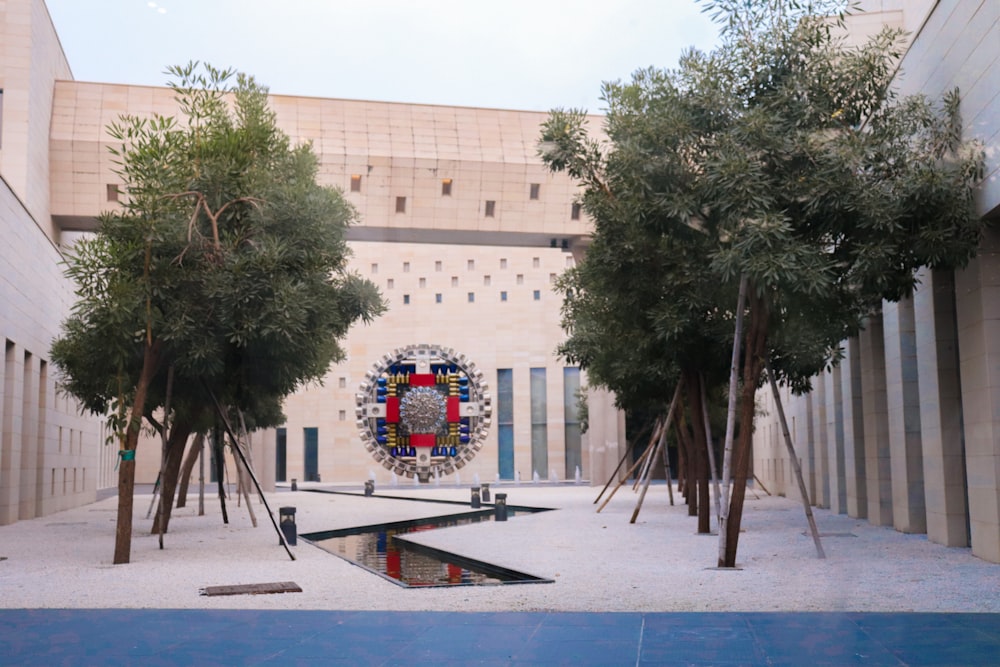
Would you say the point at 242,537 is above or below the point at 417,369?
below

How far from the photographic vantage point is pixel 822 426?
2545 cm

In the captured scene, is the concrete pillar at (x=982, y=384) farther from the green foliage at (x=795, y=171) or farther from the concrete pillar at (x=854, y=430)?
the concrete pillar at (x=854, y=430)

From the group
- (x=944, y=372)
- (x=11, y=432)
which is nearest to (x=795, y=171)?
(x=944, y=372)

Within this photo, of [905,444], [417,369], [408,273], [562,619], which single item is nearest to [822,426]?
[905,444]

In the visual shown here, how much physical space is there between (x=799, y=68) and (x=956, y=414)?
526cm

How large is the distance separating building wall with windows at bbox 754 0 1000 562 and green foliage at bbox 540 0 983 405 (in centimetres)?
51

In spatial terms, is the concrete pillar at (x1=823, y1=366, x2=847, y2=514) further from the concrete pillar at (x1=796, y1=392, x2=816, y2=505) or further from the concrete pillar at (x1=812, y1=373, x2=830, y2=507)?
the concrete pillar at (x1=796, y1=392, x2=816, y2=505)

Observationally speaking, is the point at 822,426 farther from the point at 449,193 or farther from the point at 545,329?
the point at 545,329

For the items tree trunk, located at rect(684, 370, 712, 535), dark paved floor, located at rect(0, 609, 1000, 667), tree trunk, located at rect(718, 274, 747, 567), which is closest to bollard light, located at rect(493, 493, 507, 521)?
tree trunk, located at rect(684, 370, 712, 535)

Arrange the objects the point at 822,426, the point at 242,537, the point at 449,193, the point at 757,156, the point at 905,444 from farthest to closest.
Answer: the point at 449,193, the point at 822,426, the point at 242,537, the point at 905,444, the point at 757,156

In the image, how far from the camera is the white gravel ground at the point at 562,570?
10125 millimetres

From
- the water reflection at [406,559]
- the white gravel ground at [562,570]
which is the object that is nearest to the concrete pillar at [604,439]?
the water reflection at [406,559]

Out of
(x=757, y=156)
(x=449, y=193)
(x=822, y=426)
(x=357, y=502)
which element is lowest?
(x=357, y=502)

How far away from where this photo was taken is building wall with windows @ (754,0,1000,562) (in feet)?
40.0
